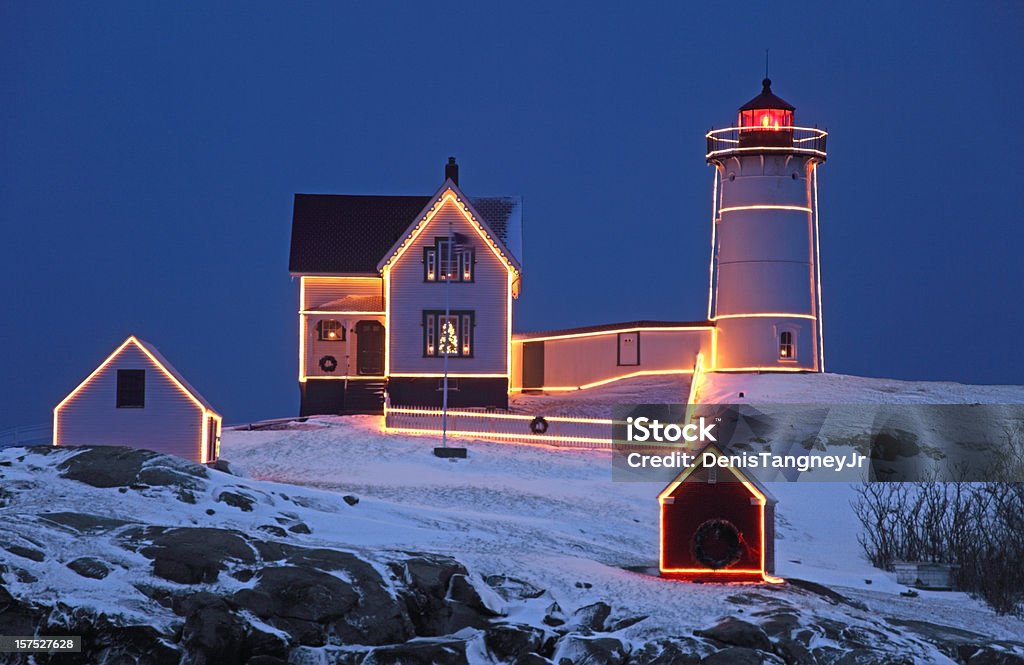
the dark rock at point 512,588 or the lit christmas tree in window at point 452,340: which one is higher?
the lit christmas tree in window at point 452,340

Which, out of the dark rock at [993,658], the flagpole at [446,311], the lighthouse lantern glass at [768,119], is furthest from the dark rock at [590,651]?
the lighthouse lantern glass at [768,119]

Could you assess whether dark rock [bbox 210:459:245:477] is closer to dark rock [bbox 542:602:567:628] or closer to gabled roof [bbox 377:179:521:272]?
dark rock [bbox 542:602:567:628]

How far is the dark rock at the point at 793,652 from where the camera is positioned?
2877 cm

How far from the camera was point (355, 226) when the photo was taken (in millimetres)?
64938

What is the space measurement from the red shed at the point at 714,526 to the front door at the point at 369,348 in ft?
94.2

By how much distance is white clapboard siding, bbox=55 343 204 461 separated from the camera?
138 feet

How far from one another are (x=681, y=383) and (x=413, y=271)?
10413mm

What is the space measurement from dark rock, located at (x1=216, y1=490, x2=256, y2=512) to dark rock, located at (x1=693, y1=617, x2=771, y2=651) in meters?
10.2

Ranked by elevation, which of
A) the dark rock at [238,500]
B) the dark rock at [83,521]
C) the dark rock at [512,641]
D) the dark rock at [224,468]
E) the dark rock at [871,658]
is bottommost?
the dark rock at [871,658]

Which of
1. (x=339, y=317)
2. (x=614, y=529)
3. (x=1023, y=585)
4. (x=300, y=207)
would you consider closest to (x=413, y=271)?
(x=339, y=317)

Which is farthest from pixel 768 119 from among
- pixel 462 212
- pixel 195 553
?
pixel 195 553

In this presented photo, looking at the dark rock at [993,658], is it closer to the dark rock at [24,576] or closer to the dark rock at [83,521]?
the dark rock at [83,521]

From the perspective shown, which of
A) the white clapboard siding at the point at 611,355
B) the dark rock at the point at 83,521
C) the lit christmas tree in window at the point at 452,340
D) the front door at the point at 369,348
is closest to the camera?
the dark rock at the point at 83,521

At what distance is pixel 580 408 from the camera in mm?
57719
